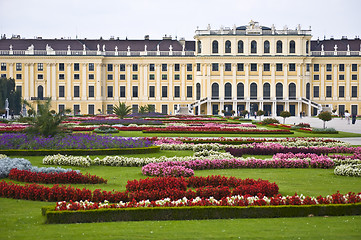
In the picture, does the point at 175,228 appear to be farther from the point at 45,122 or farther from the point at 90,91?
the point at 90,91

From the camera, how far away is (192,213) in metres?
9.14

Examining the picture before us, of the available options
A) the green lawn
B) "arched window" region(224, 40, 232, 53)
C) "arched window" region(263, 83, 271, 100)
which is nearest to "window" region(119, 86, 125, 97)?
"arched window" region(224, 40, 232, 53)

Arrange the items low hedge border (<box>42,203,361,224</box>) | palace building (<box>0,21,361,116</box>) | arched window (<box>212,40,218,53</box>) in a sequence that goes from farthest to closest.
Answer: arched window (<box>212,40,218,53</box>) < palace building (<box>0,21,361,116</box>) < low hedge border (<box>42,203,361,224</box>)

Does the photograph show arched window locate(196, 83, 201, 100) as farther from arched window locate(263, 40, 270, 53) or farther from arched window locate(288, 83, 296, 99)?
arched window locate(288, 83, 296, 99)

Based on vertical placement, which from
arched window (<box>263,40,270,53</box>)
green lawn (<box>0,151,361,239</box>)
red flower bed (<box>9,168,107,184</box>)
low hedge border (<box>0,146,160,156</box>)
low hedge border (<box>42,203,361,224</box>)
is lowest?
green lawn (<box>0,151,361,239</box>)

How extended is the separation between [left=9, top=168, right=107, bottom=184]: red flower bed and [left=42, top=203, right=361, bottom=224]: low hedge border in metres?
3.41

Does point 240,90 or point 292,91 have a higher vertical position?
point 240,90

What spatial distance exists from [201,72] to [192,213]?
236ft

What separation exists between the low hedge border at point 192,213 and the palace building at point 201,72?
226 feet

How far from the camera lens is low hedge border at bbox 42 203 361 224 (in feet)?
28.9

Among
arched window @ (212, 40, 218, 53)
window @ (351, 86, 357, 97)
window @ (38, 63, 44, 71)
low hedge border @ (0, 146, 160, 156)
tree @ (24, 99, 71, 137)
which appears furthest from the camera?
window @ (351, 86, 357, 97)

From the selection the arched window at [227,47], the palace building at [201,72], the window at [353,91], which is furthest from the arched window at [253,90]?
the window at [353,91]

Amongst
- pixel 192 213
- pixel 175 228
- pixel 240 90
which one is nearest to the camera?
pixel 175 228

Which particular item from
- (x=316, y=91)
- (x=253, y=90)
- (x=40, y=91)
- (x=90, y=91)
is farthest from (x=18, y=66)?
(x=316, y=91)
